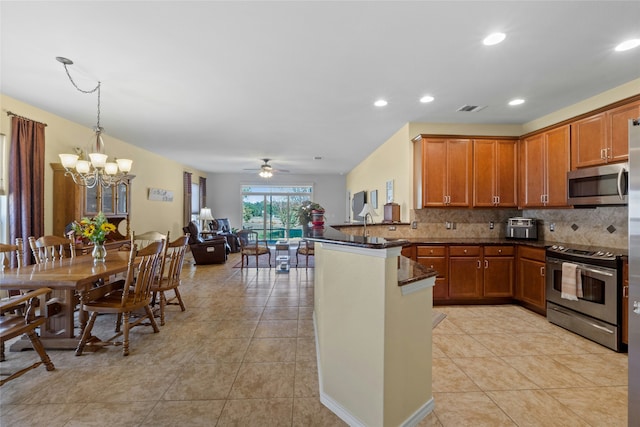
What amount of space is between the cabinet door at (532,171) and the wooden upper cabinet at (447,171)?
75 centimetres

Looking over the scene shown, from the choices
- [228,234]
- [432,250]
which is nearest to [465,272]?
[432,250]

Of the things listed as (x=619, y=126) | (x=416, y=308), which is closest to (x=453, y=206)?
(x=619, y=126)

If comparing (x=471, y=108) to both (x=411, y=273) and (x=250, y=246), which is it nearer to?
(x=411, y=273)

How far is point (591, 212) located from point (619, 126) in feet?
3.65

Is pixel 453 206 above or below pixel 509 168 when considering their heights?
below

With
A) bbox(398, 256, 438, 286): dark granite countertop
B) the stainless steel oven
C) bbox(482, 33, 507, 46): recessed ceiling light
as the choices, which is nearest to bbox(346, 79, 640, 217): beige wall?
the stainless steel oven

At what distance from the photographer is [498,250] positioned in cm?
405

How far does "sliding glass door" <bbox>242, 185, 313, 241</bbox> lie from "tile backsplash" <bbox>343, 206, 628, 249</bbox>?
644 centimetres

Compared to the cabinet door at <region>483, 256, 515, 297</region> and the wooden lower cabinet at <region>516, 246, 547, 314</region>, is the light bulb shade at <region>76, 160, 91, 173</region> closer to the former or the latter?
the cabinet door at <region>483, 256, 515, 297</region>

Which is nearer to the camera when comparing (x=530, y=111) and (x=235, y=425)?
(x=235, y=425)

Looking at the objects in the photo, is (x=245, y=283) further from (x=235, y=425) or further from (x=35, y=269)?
(x=235, y=425)

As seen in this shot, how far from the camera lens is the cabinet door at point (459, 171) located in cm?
432

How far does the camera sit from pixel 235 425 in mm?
1804

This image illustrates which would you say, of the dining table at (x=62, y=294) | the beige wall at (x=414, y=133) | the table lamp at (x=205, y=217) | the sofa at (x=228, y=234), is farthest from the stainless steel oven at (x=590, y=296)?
the table lamp at (x=205, y=217)
